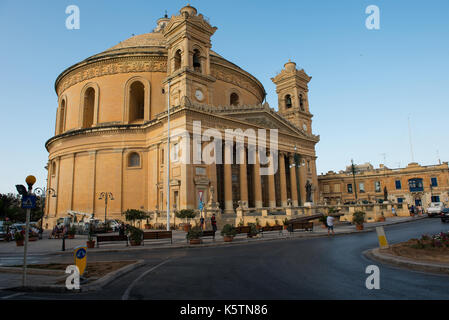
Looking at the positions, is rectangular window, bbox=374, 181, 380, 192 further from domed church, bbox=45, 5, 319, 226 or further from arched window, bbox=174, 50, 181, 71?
arched window, bbox=174, 50, 181, 71

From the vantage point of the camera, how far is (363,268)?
8.80 metres

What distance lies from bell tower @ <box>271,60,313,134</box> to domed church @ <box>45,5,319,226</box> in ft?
2.17

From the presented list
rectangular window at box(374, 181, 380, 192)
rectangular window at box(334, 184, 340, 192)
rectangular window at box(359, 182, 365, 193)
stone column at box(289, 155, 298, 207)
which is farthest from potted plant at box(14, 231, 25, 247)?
rectangular window at box(374, 181, 380, 192)

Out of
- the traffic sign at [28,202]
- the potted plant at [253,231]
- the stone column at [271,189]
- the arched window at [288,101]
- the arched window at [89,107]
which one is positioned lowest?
the potted plant at [253,231]

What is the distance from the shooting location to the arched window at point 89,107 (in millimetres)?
42531

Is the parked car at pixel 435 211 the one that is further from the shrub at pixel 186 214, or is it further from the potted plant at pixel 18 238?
the potted plant at pixel 18 238

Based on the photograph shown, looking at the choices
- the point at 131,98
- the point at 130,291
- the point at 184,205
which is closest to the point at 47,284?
the point at 130,291

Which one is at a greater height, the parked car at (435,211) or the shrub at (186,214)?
the shrub at (186,214)

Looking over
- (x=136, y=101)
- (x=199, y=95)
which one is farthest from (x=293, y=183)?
(x=136, y=101)

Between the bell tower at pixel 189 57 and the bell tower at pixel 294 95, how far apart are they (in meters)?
17.9

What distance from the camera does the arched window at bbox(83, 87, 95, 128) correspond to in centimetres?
4253

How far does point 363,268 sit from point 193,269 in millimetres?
5045

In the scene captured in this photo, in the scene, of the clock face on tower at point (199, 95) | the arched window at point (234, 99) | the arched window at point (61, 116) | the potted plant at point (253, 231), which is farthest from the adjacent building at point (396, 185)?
the arched window at point (61, 116)

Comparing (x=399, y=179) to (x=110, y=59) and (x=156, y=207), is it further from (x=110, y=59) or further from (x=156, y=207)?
(x=110, y=59)
